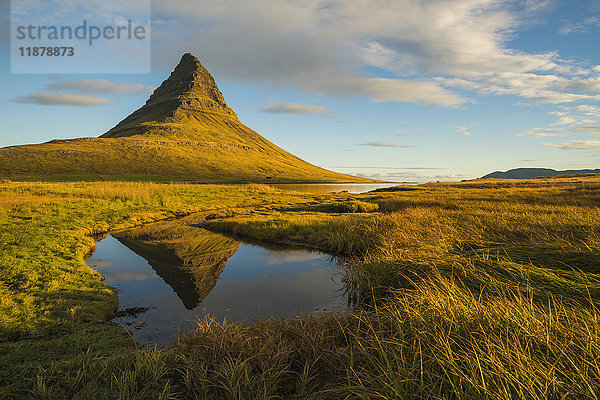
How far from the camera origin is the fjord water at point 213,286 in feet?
29.8

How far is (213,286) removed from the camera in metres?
12.1

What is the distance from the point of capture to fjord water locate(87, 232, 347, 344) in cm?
907

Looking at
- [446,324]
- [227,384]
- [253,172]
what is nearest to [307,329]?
[227,384]

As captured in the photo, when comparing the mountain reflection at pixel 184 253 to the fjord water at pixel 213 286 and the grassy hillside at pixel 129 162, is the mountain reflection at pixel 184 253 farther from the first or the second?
the grassy hillside at pixel 129 162

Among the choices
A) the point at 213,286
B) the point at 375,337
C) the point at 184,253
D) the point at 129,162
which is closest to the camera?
the point at 375,337

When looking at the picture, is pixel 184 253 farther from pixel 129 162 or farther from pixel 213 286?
pixel 129 162

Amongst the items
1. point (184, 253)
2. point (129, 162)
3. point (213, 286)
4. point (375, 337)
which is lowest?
point (213, 286)

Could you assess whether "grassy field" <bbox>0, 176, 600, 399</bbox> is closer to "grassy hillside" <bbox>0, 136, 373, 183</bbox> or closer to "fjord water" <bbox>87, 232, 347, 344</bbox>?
"fjord water" <bbox>87, 232, 347, 344</bbox>

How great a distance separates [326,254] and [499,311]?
12711mm

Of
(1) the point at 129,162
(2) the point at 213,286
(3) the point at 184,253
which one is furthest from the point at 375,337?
(1) the point at 129,162

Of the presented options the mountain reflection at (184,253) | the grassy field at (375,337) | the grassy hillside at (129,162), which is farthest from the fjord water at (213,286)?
the grassy hillside at (129,162)

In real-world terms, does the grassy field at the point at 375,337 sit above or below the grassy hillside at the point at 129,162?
below

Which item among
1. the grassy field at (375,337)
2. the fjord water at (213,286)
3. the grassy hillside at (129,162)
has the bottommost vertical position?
the fjord water at (213,286)

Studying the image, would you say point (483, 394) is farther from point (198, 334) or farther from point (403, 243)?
point (403, 243)
